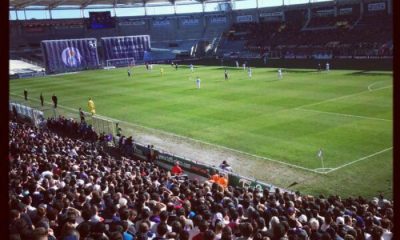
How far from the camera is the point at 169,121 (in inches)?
1239

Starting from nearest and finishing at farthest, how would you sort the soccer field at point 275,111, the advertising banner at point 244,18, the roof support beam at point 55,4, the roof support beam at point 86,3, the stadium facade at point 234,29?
the soccer field at point 275,111 → the stadium facade at point 234,29 → the roof support beam at point 55,4 → the roof support beam at point 86,3 → the advertising banner at point 244,18

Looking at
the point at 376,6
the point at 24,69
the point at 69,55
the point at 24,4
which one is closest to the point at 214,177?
the point at 69,55

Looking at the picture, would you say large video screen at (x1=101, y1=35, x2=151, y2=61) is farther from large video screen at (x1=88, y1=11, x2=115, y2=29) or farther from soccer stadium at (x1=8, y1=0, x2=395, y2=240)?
large video screen at (x1=88, y1=11, x2=115, y2=29)

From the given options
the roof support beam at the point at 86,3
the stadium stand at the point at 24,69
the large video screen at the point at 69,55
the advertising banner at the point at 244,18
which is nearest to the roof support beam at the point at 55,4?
the roof support beam at the point at 86,3

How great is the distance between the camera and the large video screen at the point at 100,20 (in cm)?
7812

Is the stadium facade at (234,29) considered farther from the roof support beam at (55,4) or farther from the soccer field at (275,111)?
the soccer field at (275,111)

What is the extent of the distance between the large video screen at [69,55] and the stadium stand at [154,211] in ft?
203

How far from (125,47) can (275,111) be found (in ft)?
193

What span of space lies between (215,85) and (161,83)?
8.52 meters

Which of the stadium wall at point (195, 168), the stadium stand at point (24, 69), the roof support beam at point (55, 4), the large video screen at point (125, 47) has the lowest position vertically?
the stadium wall at point (195, 168)

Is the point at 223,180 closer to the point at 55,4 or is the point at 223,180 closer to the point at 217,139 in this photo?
the point at 217,139

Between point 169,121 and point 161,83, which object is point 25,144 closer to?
point 169,121

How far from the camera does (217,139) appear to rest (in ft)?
84.2

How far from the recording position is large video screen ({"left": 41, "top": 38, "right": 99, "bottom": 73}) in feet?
243
